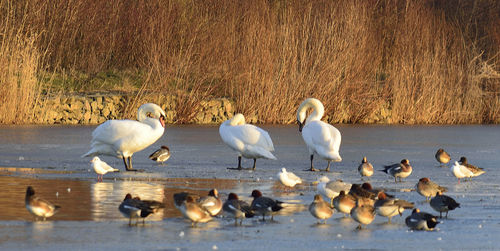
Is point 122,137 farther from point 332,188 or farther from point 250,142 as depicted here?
point 332,188

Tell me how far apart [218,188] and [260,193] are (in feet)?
8.00

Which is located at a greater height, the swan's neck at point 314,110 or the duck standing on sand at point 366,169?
the duck standing on sand at point 366,169

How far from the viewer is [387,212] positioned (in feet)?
29.2

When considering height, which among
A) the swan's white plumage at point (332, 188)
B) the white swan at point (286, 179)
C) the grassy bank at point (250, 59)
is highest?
the swan's white plumage at point (332, 188)

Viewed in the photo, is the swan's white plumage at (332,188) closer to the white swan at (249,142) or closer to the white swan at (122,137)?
the white swan at (249,142)

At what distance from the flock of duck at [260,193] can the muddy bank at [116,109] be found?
41.9 feet

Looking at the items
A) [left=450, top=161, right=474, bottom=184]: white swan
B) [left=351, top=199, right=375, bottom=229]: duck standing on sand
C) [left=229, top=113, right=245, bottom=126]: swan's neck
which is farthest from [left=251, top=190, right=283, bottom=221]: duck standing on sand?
[left=229, top=113, right=245, bottom=126]: swan's neck

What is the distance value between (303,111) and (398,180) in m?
4.40

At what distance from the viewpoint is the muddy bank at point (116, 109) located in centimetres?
2784

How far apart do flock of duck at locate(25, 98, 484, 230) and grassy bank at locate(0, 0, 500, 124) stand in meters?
11.2

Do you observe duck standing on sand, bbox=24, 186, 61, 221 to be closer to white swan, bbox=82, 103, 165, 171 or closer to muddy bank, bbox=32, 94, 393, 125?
white swan, bbox=82, 103, 165, 171

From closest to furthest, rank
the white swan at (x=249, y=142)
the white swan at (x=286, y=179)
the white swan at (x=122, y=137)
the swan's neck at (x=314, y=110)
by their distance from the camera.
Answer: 1. the white swan at (x=286, y=179)
2. the white swan at (x=122, y=137)
3. the white swan at (x=249, y=142)
4. the swan's neck at (x=314, y=110)

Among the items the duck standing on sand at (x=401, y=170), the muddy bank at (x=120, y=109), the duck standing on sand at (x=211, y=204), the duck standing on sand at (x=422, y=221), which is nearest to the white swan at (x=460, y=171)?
the duck standing on sand at (x=401, y=170)

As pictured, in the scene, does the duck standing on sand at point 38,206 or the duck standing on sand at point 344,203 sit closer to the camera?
the duck standing on sand at point 38,206
